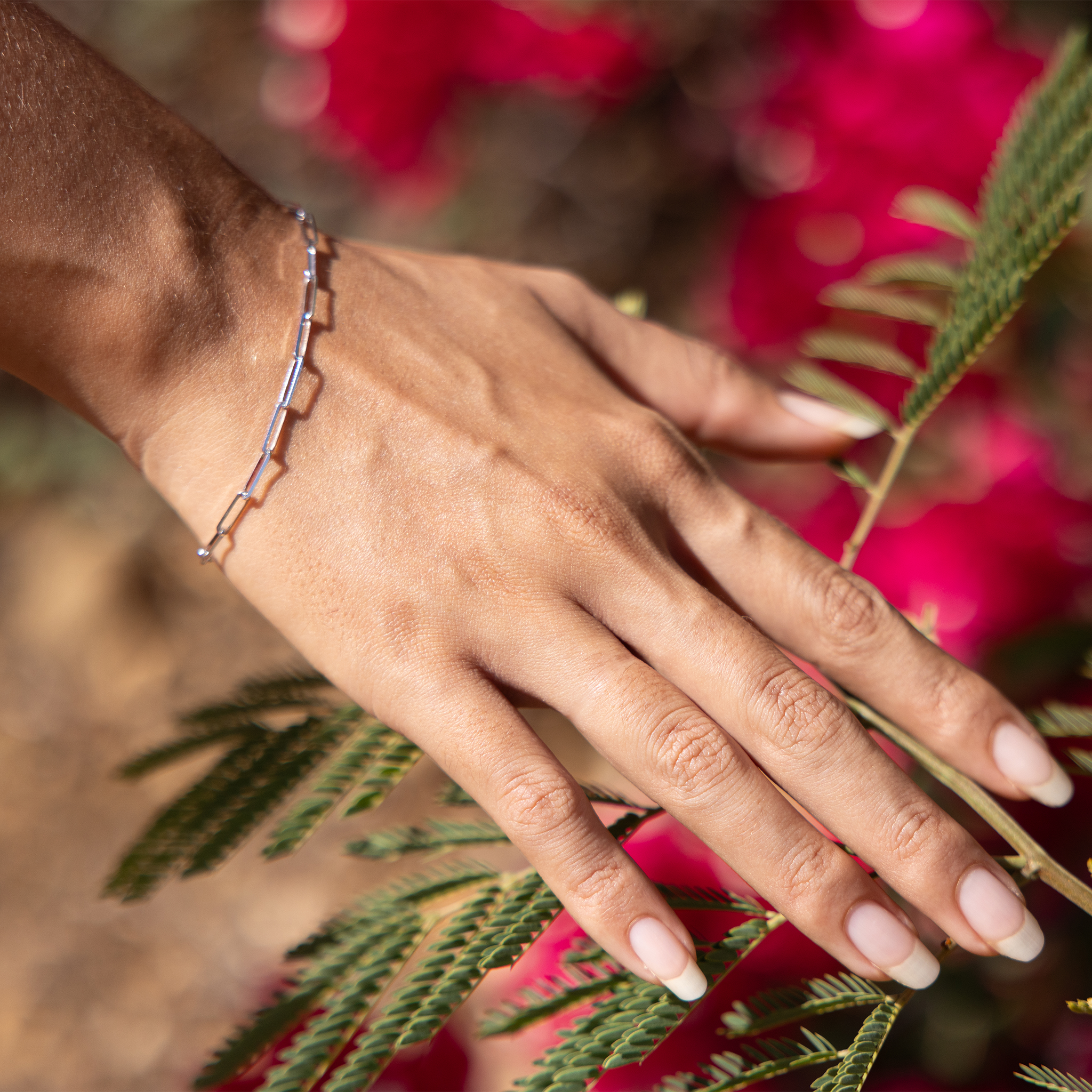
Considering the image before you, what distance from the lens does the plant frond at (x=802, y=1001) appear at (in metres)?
0.84

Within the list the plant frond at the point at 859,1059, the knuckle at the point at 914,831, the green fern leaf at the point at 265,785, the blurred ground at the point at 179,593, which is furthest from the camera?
the blurred ground at the point at 179,593

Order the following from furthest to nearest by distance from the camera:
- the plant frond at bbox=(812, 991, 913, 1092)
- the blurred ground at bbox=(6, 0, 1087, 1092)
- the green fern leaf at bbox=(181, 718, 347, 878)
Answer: the blurred ground at bbox=(6, 0, 1087, 1092), the green fern leaf at bbox=(181, 718, 347, 878), the plant frond at bbox=(812, 991, 913, 1092)

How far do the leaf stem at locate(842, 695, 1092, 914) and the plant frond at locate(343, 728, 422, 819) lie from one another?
0.47 metres

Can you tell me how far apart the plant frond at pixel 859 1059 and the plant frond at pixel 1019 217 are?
0.66 m

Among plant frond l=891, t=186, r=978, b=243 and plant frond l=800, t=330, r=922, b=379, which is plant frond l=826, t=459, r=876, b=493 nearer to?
plant frond l=800, t=330, r=922, b=379

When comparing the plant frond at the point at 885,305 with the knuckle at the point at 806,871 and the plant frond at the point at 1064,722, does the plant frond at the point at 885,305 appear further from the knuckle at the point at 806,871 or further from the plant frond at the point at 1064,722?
the knuckle at the point at 806,871

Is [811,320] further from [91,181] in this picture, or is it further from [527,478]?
[91,181]

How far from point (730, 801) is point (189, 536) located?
2613mm

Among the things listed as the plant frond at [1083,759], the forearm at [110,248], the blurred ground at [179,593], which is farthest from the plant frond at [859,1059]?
the blurred ground at [179,593]

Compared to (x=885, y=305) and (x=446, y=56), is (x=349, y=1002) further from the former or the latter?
(x=446, y=56)

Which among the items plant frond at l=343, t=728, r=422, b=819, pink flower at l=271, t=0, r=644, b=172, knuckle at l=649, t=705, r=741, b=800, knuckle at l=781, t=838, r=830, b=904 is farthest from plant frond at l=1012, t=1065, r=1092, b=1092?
pink flower at l=271, t=0, r=644, b=172

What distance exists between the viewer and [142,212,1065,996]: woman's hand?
33.7 inches

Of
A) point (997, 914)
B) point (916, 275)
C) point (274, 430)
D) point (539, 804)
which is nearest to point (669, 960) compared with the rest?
point (539, 804)

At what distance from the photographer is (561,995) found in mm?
935
